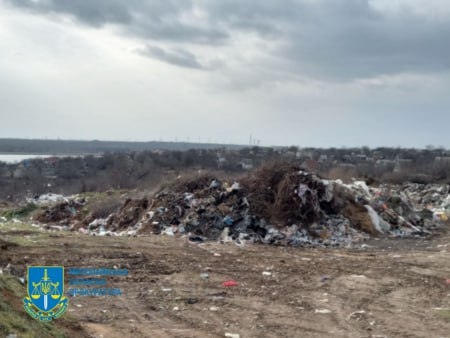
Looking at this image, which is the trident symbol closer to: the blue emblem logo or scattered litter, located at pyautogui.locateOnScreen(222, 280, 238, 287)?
the blue emblem logo

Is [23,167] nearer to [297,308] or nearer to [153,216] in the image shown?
[153,216]

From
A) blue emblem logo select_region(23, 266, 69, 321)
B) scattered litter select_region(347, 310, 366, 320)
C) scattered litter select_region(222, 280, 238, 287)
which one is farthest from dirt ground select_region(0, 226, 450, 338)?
blue emblem logo select_region(23, 266, 69, 321)

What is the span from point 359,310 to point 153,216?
854 cm

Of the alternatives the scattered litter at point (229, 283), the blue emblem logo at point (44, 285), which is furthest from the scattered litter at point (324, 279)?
the blue emblem logo at point (44, 285)

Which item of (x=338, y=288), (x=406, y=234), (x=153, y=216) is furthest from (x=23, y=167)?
(x=338, y=288)

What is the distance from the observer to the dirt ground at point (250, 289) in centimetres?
578

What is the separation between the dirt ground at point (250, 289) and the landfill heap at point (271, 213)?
4.17 feet

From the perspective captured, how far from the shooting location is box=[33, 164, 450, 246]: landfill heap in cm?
1291

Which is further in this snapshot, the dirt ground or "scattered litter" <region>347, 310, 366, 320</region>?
"scattered litter" <region>347, 310, 366, 320</region>

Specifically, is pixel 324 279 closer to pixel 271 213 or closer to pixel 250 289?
pixel 250 289

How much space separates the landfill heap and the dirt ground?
4.17 ft

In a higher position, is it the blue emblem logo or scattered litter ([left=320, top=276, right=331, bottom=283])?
the blue emblem logo

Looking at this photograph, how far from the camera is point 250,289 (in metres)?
7.45

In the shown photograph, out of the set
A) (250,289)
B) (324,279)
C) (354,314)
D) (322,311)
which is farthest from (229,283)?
(354,314)
